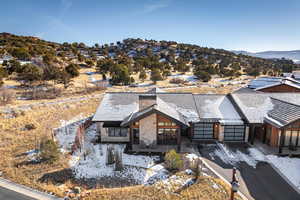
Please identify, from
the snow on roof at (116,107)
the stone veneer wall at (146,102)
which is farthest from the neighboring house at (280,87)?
the snow on roof at (116,107)

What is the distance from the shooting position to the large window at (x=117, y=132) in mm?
19453

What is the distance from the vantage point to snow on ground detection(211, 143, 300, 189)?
15336 millimetres

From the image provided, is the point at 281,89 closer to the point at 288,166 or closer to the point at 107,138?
the point at 288,166

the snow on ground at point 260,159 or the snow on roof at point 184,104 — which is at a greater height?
the snow on roof at point 184,104

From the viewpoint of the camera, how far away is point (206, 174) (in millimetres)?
14703

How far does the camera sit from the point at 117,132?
1952 centimetres

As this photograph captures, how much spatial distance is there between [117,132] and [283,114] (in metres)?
15.9

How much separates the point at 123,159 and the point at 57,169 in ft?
16.5

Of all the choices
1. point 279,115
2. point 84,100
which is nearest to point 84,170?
point 279,115

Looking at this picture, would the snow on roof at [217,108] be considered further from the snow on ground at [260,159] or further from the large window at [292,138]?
the large window at [292,138]

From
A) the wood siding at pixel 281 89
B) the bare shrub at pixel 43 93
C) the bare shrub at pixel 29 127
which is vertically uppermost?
the wood siding at pixel 281 89

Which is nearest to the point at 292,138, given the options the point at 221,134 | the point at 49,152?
the point at 221,134

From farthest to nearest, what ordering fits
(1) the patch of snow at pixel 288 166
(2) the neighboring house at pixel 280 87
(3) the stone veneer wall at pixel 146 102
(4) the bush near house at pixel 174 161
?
1. (2) the neighboring house at pixel 280 87
2. (3) the stone veneer wall at pixel 146 102
3. (4) the bush near house at pixel 174 161
4. (1) the patch of snow at pixel 288 166

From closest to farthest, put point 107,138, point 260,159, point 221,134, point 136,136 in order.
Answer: point 260,159, point 136,136, point 107,138, point 221,134
